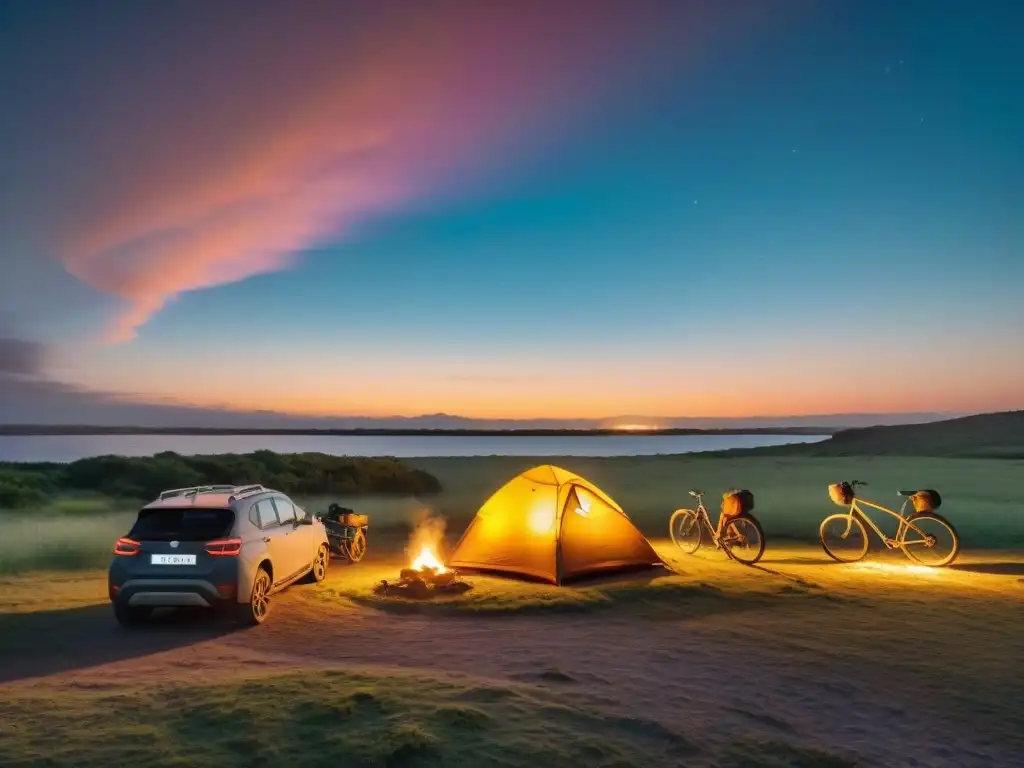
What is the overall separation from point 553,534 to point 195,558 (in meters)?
6.58

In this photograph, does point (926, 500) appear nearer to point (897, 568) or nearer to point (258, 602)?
point (897, 568)

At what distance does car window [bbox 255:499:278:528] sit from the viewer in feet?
40.0

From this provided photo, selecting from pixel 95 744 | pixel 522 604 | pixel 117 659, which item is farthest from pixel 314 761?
pixel 522 604

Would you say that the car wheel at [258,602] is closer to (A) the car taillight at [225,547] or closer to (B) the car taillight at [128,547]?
(A) the car taillight at [225,547]

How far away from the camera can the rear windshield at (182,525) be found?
10977 mm

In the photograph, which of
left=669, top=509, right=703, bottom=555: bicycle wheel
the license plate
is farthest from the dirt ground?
left=669, top=509, right=703, bottom=555: bicycle wheel

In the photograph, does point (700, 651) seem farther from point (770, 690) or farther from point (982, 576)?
point (982, 576)

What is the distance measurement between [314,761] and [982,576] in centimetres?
1392

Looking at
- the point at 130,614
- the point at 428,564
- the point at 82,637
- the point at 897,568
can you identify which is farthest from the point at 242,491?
the point at 897,568

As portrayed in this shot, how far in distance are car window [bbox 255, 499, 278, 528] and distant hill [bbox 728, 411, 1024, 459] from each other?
58.2 m

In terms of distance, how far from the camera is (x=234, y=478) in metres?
35.4

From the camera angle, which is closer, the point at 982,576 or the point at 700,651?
the point at 700,651

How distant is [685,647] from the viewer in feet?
32.9

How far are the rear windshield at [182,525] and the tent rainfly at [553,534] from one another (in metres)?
5.86
